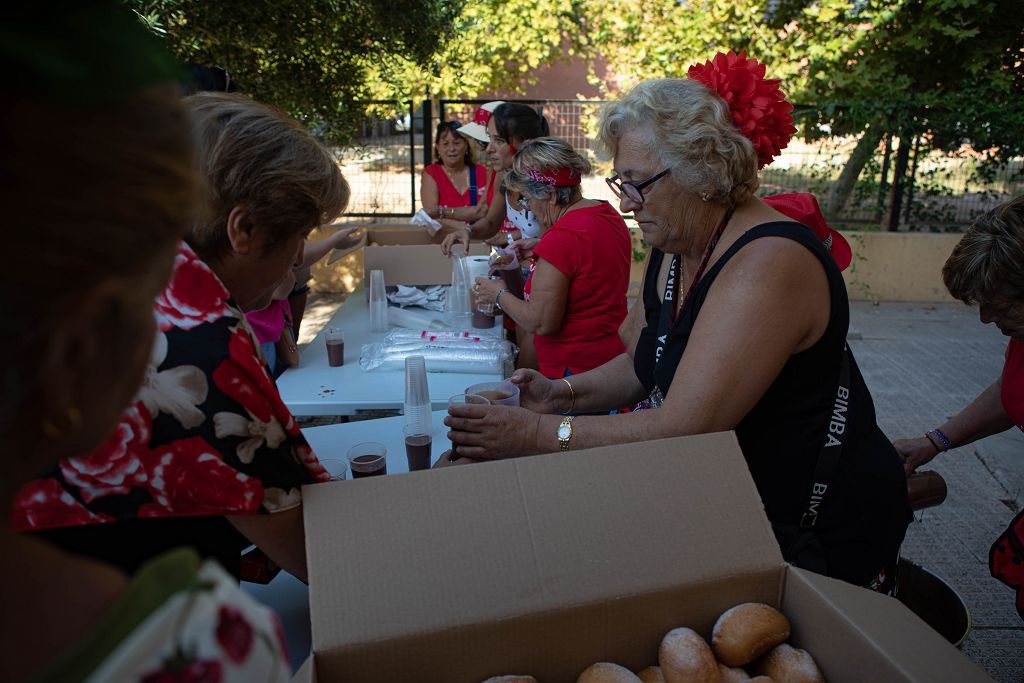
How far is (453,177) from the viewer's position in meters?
6.67

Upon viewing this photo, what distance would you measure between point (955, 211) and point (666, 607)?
29.8 ft

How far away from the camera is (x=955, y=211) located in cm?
850

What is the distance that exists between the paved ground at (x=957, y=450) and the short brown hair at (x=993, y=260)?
158 centimetres

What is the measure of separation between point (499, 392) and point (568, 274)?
121 centimetres

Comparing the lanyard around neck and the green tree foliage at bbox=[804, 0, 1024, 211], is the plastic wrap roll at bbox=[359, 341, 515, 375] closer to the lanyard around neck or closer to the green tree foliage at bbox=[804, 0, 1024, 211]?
the lanyard around neck

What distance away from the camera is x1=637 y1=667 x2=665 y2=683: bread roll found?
51.8 inches

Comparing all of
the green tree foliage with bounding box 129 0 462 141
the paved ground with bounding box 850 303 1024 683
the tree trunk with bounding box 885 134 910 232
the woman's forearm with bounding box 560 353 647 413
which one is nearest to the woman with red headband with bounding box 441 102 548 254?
the green tree foliage with bounding box 129 0 462 141

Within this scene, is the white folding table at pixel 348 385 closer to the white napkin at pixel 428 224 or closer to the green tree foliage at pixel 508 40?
the white napkin at pixel 428 224

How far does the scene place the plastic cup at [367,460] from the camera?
6.40ft

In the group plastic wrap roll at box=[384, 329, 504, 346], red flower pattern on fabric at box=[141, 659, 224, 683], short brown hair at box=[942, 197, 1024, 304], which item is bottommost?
plastic wrap roll at box=[384, 329, 504, 346]

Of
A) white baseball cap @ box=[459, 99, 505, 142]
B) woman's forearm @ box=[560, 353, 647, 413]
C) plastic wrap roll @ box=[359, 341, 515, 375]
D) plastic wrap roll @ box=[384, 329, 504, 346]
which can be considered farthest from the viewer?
white baseball cap @ box=[459, 99, 505, 142]

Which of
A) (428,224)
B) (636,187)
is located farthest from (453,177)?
(636,187)

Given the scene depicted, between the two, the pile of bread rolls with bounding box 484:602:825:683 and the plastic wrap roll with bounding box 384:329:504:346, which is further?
the plastic wrap roll with bounding box 384:329:504:346

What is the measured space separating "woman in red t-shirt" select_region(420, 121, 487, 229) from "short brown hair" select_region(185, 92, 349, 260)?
5027 millimetres
